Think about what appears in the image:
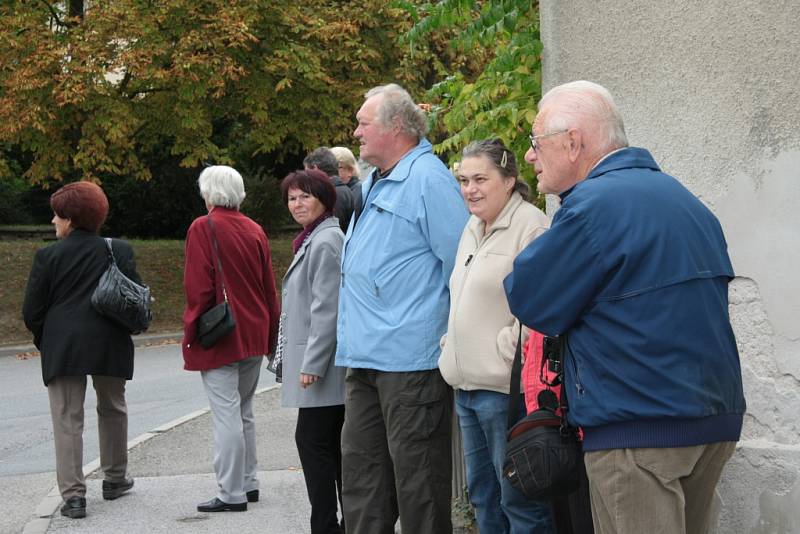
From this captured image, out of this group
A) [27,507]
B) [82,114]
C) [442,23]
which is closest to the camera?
[442,23]

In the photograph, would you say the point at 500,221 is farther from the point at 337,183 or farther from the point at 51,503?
the point at 51,503

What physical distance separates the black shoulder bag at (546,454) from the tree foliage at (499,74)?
9.08 feet

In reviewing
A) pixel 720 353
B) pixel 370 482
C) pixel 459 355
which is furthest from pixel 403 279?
pixel 720 353

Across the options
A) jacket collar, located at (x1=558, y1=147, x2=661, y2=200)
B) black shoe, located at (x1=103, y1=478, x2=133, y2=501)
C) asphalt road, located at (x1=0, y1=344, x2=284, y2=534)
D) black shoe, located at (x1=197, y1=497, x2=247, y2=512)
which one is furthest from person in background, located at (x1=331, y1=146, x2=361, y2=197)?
jacket collar, located at (x1=558, y1=147, x2=661, y2=200)

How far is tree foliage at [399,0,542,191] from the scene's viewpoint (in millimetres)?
5921

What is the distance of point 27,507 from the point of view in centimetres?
729

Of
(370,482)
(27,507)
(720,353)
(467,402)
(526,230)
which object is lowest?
(27,507)

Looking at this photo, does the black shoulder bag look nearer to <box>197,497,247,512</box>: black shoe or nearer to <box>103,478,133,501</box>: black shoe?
<box>197,497,247,512</box>: black shoe

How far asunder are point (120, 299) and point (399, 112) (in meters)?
2.57

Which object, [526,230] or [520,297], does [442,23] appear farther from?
[520,297]

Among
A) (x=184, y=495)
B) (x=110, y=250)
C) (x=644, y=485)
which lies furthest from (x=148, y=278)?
(x=644, y=485)

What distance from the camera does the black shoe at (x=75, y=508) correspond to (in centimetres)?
678

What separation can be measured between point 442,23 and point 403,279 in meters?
2.22

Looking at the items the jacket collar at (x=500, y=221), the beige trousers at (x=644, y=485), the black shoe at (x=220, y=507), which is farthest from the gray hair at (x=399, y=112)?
the black shoe at (x=220, y=507)
